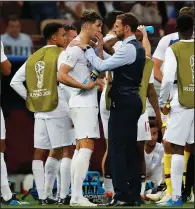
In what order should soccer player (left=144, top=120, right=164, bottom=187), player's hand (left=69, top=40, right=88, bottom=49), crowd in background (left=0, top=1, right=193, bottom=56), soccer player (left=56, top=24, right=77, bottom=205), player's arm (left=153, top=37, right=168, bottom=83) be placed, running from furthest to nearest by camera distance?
1. crowd in background (left=0, top=1, right=193, bottom=56)
2. soccer player (left=144, top=120, right=164, bottom=187)
3. player's arm (left=153, top=37, right=168, bottom=83)
4. soccer player (left=56, top=24, right=77, bottom=205)
5. player's hand (left=69, top=40, right=88, bottom=49)

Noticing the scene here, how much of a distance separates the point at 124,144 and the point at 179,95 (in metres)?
1.14

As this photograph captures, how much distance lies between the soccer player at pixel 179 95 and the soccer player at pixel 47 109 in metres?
1.49

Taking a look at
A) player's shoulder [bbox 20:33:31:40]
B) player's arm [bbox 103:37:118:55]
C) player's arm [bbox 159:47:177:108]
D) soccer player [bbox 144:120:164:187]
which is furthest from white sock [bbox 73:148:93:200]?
player's shoulder [bbox 20:33:31:40]

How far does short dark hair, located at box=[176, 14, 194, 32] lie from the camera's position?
13.4 meters

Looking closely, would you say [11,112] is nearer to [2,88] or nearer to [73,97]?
[2,88]

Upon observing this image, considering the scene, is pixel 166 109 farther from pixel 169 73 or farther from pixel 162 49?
pixel 162 49

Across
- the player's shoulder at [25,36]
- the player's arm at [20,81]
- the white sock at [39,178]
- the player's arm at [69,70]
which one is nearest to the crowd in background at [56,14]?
the player's shoulder at [25,36]

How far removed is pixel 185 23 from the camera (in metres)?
13.4

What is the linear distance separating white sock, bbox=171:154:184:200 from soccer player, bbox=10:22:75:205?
58.3 inches

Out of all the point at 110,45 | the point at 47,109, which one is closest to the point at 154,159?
the point at 47,109

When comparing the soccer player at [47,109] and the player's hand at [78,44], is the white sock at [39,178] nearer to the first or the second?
the soccer player at [47,109]

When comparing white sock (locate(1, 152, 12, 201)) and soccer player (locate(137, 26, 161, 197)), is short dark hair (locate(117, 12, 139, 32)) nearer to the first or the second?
soccer player (locate(137, 26, 161, 197))

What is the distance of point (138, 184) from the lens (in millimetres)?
12773

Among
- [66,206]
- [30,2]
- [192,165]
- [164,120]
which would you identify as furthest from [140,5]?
[66,206]
